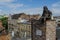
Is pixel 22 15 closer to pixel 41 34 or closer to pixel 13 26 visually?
pixel 13 26

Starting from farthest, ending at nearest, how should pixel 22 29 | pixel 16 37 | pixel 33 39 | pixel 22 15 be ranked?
pixel 22 15 → pixel 22 29 → pixel 16 37 → pixel 33 39

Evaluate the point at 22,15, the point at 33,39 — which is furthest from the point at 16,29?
the point at 22,15

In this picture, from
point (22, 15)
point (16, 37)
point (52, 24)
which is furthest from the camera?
point (22, 15)

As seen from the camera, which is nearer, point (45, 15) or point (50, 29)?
point (50, 29)

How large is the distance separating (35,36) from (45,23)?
71.8 inches

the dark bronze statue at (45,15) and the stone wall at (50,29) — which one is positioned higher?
the dark bronze statue at (45,15)

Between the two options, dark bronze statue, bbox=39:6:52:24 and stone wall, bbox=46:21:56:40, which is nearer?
stone wall, bbox=46:21:56:40

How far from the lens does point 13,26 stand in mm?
27000

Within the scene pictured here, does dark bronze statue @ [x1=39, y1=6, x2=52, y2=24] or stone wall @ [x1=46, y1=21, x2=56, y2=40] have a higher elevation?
dark bronze statue @ [x1=39, y1=6, x2=52, y2=24]

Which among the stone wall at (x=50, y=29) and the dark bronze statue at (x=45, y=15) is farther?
the dark bronze statue at (x=45, y=15)

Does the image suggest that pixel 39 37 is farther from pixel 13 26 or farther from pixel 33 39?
pixel 13 26

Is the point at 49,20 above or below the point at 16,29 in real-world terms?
above

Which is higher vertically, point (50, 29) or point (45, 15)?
point (45, 15)

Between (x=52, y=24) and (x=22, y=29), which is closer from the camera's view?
(x=52, y=24)
